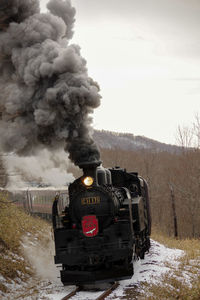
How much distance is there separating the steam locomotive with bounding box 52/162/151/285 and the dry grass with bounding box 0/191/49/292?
1.74m

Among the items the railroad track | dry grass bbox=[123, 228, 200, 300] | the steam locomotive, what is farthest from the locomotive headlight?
dry grass bbox=[123, 228, 200, 300]

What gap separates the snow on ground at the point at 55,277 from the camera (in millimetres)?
8445

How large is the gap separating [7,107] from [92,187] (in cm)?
386

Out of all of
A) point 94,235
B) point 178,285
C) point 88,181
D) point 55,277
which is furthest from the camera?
point 55,277

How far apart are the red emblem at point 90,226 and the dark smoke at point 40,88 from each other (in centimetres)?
174

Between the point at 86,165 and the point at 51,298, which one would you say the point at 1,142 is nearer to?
the point at 86,165

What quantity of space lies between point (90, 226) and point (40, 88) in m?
4.34

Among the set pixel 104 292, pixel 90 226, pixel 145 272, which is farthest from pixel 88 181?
pixel 145 272

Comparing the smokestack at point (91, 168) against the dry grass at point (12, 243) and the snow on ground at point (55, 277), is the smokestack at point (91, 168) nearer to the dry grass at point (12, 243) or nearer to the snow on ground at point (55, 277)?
the dry grass at point (12, 243)

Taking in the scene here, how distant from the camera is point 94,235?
9242mm

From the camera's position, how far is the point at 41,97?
11.1 m

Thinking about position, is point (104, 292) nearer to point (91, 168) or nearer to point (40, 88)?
point (91, 168)

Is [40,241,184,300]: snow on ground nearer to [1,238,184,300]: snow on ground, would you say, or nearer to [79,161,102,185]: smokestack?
[1,238,184,300]: snow on ground

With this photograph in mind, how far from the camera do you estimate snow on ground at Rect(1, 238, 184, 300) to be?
27.7ft
